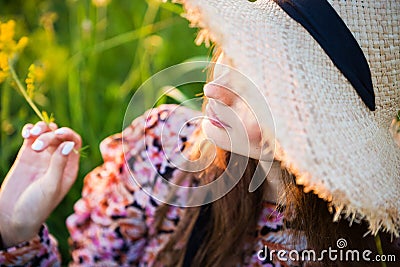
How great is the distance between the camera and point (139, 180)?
1.16 m

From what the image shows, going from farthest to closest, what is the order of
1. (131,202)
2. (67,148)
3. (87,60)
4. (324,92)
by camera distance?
(87,60) → (131,202) → (67,148) → (324,92)

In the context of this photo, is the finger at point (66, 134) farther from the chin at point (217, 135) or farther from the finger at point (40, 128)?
the chin at point (217, 135)

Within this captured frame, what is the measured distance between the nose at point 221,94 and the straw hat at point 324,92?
0.07 metres

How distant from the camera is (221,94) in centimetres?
86

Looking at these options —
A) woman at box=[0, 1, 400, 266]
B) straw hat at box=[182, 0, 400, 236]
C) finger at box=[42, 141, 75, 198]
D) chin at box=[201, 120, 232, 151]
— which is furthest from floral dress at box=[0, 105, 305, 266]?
straw hat at box=[182, 0, 400, 236]

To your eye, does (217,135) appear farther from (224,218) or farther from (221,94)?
(224,218)

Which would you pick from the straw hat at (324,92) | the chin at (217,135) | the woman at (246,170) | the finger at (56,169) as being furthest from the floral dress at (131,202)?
the straw hat at (324,92)

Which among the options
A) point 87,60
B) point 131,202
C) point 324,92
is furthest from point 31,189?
point 87,60

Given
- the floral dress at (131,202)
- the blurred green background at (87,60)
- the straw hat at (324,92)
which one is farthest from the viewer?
the blurred green background at (87,60)

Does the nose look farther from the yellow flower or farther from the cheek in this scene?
the yellow flower

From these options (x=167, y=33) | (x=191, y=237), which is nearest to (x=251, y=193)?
(x=191, y=237)

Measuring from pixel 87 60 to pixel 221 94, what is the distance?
923mm

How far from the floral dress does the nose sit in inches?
11.5

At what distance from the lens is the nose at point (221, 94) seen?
2.83 ft
